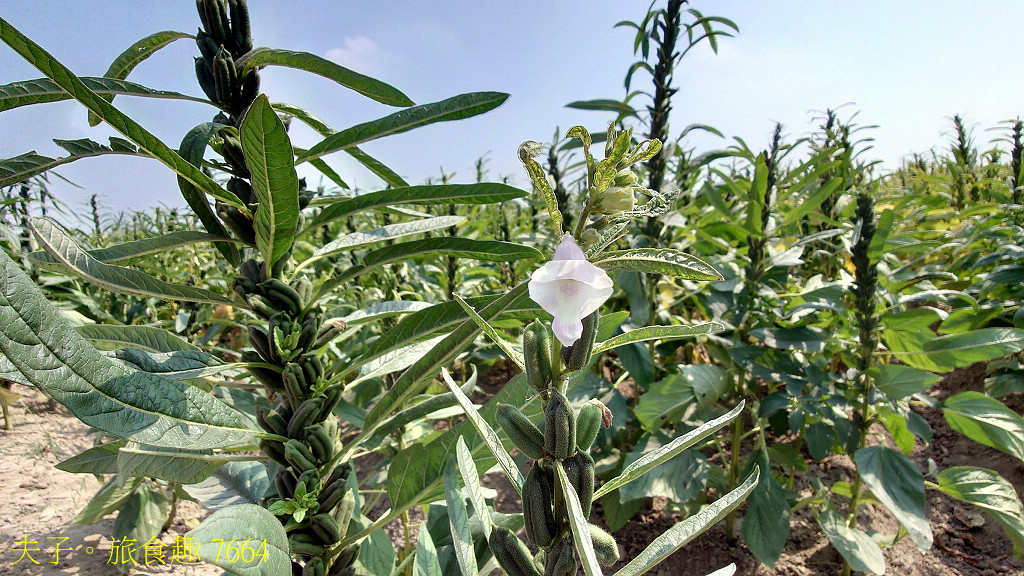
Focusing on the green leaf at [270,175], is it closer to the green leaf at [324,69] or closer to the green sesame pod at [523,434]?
the green leaf at [324,69]

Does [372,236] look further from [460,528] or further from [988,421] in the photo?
[988,421]

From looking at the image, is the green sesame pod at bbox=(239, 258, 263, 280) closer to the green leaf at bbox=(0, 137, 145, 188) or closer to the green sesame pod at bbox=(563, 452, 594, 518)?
the green leaf at bbox=(0, 137, 145, 188)

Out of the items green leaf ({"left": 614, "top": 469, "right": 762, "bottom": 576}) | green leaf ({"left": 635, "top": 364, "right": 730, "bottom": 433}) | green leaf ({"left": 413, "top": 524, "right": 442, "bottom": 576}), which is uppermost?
green leaf ({"left": 614, "top": 469, "right": 762, "bottom": 576})

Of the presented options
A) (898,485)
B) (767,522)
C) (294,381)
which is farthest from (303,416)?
(898,485)

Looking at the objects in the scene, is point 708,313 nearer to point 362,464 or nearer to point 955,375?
point 955,375

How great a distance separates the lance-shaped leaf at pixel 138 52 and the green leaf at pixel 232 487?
93 centimetres

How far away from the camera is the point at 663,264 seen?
2.03 feet

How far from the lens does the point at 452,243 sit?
1180 mm

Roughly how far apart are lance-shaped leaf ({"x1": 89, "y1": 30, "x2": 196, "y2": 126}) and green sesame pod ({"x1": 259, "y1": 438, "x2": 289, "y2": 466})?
0.87 meters

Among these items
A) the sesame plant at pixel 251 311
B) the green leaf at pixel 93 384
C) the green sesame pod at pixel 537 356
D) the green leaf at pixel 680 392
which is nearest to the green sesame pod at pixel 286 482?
the sesame plant at pixel 251 311

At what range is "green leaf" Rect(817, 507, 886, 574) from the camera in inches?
70.3

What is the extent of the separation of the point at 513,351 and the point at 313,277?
341 centimetres

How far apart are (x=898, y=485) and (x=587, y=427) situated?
5.70 ft

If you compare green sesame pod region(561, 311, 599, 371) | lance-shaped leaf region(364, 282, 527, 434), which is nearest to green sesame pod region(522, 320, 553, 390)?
green sesame pod region(561, 311, 599, 371)
